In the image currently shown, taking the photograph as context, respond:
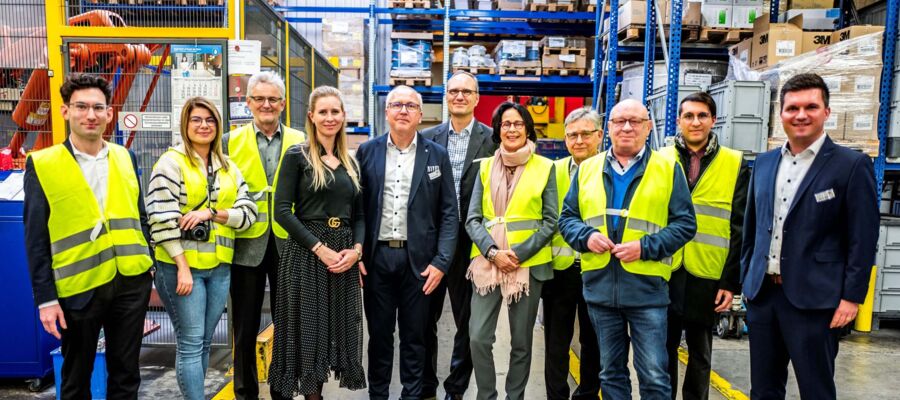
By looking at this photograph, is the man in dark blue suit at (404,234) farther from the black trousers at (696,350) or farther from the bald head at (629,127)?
the black trousers at (696,350)

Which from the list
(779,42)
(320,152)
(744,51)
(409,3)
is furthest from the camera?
(409,3)

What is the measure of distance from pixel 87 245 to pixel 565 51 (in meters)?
8.35

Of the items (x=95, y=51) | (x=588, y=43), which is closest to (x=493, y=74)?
(x=588, y=43)

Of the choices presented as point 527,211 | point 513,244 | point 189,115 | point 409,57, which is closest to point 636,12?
point 409,57

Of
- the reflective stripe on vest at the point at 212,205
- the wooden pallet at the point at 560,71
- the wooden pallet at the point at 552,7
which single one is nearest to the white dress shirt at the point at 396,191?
the reflective stripe on vest at the point at 212,205

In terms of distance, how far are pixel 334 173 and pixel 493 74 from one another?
22.9 feet

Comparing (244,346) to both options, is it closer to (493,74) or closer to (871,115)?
(871,115)

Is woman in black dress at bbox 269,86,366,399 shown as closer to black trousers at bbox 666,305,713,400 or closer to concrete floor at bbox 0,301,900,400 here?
concrete floor at bbox 0,301,900,400

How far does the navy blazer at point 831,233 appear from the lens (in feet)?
7.78

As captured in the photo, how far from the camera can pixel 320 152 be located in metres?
3.06

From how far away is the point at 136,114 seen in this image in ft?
12.7

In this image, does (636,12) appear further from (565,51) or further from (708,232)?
(708,232)

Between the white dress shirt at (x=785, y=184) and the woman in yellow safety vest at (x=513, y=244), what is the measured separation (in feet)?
3.37

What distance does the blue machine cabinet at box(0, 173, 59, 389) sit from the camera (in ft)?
12.0
